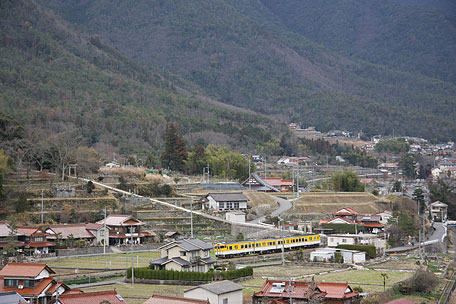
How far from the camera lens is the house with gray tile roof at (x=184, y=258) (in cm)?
4728

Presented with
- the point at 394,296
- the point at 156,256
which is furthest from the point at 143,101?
the point at 394,296

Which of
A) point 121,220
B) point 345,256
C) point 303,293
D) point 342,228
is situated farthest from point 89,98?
point 303,293

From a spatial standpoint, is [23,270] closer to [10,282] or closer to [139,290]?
[10,282]

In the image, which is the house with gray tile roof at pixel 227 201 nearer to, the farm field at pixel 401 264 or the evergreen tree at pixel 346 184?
the farm field at pixel 401 264

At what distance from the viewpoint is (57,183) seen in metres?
69.5

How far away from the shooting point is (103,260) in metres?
53.3

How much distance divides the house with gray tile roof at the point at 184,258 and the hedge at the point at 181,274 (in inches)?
40.1

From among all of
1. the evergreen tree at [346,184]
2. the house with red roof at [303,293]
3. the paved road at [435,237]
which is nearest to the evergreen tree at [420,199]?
the paved road at [435,237]

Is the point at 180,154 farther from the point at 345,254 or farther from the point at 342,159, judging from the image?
the point at 342,159

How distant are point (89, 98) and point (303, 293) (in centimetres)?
9984

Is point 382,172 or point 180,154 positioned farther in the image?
point 382,172

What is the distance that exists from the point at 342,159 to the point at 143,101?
136ft

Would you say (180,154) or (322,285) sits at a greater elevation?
(180,154)

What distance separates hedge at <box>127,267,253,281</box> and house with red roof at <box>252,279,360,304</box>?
552 centimetres
